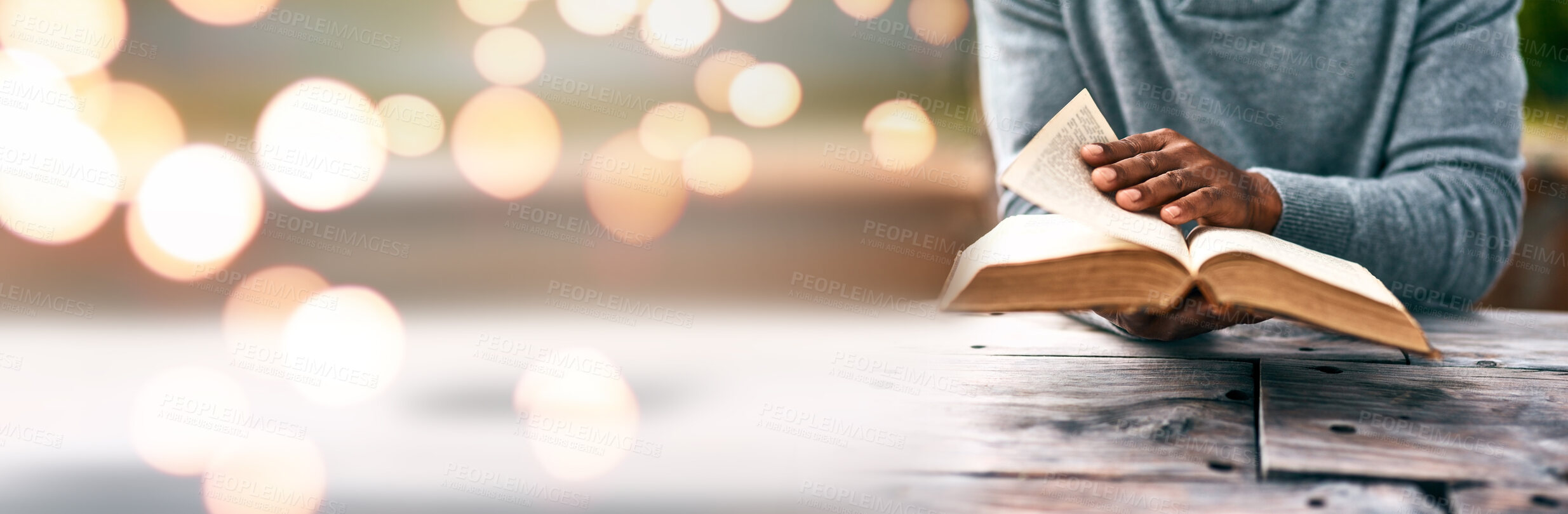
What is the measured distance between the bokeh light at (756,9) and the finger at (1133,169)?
5.14ft

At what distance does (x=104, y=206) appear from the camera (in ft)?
6.66

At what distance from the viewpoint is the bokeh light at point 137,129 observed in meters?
2.01

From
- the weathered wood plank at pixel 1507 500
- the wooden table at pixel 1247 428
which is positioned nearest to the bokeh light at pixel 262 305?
the wooden table at pixel 1247 428

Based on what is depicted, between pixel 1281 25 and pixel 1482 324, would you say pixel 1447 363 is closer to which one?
pixel 1482 324

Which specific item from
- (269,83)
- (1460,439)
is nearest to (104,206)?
(269,83)

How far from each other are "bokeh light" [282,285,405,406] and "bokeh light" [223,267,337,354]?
2 centimetres

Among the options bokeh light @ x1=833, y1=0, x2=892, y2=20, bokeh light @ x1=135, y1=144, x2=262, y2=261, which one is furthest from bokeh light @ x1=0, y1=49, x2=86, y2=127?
bokeh light @ x1=833, y1=0, x2=892, y2=20

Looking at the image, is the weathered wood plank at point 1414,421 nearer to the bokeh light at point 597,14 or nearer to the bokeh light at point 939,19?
the bokeh light at point 939,19

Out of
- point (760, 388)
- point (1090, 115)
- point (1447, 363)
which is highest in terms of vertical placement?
point (1090, 115)

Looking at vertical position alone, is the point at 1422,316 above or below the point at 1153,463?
below

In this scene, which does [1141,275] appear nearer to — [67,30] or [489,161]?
[489,161]

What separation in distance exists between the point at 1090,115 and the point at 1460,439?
303 mm

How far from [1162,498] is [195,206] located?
231 centimetres

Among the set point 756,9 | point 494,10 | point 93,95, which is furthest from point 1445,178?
point 93,95
